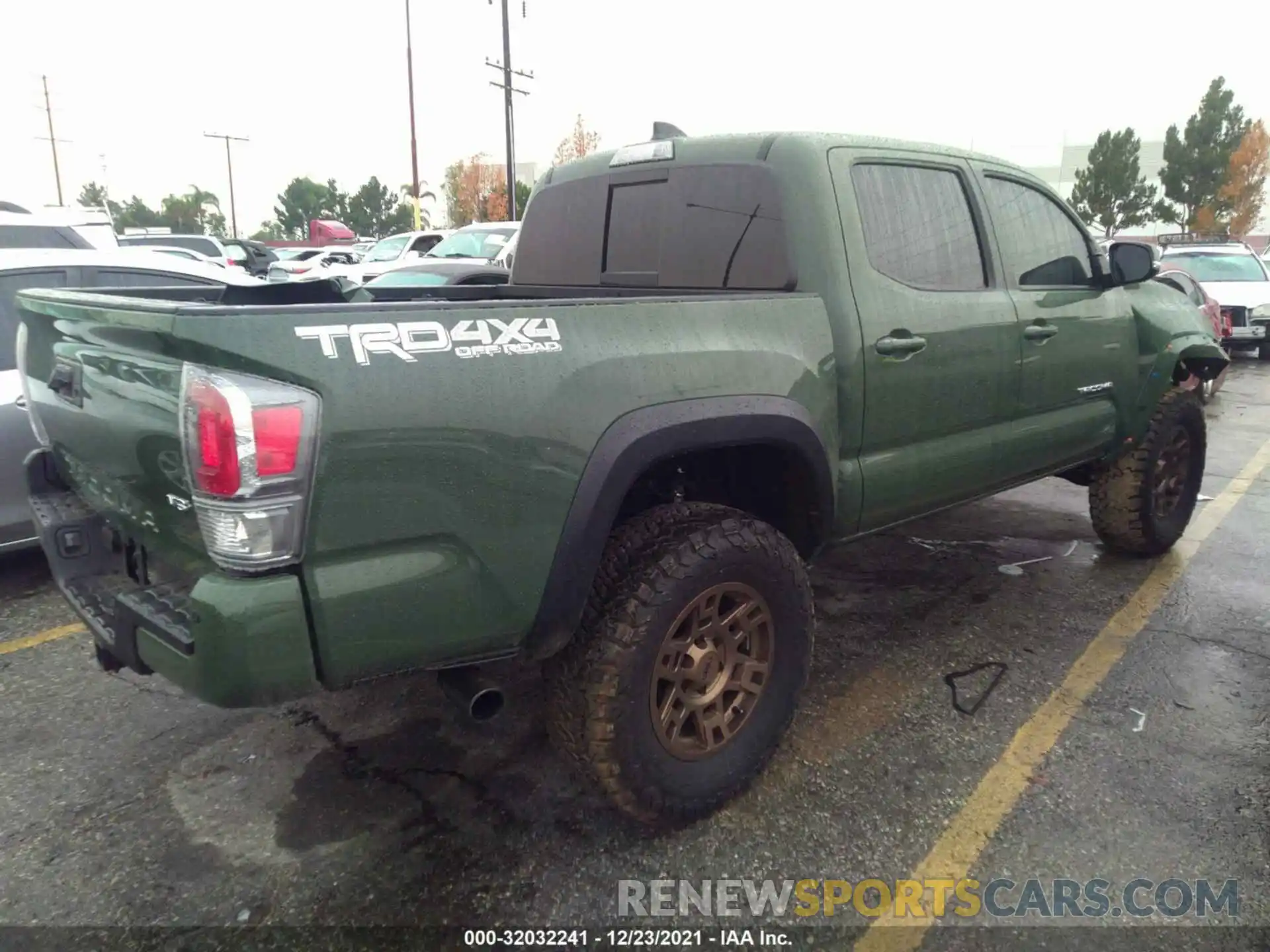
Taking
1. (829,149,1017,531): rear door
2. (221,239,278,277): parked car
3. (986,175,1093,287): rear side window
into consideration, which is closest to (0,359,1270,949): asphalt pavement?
(829,149,1017,531): rear door

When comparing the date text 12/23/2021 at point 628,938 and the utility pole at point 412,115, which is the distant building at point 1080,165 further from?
the date text 12/23/2021 at point 628,938

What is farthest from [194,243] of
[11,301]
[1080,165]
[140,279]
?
[1080,165]

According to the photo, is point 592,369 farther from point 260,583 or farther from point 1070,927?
point 1070,927

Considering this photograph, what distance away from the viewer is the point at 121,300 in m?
2.03

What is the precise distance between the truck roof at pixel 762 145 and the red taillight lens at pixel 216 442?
194 cm

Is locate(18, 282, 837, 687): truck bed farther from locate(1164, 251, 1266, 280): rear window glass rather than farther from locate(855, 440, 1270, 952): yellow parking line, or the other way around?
locate(1164, 251, 1266, 280): rear window glass

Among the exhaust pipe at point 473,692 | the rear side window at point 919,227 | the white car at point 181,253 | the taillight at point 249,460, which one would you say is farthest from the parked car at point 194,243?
the taillight at point 249,460

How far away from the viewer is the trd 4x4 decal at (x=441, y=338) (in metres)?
1.82

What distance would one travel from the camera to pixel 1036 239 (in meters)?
3.78

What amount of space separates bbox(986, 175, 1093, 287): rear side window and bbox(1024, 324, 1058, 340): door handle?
0.18 meters

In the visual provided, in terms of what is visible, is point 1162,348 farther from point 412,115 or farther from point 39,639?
point 412,115

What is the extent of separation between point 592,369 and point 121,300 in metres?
1.09

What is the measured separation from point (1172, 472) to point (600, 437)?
390 cm

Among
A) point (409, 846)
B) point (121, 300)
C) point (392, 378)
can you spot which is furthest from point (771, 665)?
point (121, 300)
